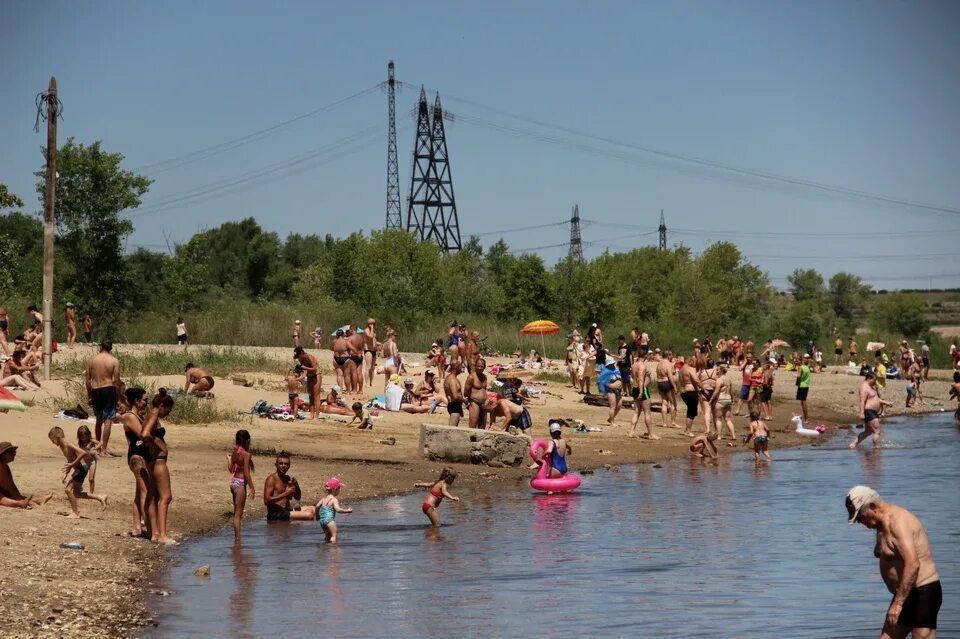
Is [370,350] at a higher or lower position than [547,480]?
higher

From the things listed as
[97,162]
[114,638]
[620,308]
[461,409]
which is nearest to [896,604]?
[114,638]

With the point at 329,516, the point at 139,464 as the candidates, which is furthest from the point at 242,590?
the point at 329,516

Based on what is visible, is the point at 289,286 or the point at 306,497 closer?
the point at 306,497

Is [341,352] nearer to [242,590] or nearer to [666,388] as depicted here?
[666,388]

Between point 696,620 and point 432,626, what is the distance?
2.48m

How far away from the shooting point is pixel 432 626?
11.7m

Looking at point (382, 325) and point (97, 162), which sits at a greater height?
point (97, 162)

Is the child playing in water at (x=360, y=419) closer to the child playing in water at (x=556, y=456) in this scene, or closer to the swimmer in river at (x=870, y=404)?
the child playing in water at (x=556, y=456)

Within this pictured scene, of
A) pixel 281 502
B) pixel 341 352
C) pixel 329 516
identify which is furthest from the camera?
pixel 341 352

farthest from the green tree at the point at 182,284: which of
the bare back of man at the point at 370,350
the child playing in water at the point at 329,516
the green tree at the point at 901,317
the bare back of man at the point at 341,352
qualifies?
the green tree at the point at 901,317

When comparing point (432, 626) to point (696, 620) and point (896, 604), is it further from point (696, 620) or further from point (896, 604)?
point (896, 604)

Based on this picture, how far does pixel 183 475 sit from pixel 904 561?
12.3m

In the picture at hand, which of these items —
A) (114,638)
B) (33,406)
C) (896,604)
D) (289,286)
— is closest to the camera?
(896,604)

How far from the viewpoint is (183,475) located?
18953 mm
